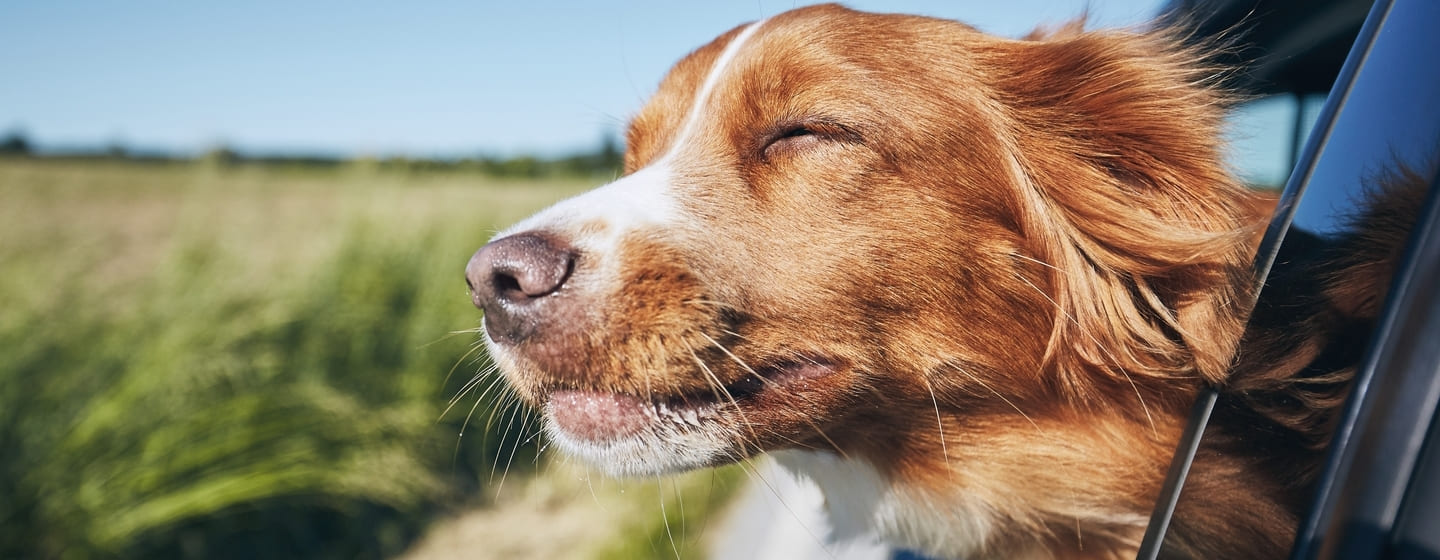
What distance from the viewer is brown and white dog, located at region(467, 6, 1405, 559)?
5.13 feet

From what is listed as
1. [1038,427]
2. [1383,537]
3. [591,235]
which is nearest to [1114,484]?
[1038,427]

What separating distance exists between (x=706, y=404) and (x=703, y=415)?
21 mm

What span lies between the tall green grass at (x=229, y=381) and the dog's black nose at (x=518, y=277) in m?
1.29

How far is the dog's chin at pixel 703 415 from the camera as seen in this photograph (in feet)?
5.28

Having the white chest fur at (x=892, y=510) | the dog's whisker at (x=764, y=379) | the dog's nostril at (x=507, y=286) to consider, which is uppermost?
the dog's nostril at (x=507, y=286)

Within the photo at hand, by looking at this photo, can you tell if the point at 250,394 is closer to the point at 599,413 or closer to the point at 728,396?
the point at 599,413

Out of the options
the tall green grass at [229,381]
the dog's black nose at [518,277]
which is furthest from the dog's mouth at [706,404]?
the tall green grass at [229,381]

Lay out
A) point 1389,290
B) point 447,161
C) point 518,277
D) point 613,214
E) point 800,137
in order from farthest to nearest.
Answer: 1. point 447,161
2. point 800,137
3. point 613,214
4. point 518,277
5. point 1389,290

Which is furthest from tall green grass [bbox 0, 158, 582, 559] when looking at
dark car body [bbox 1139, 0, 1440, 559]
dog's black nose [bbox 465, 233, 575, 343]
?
dark car body [bbox 1139, 0, 1440, 559]

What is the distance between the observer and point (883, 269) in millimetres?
1631

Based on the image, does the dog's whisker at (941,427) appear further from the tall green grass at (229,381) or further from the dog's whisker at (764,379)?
the tall green grass at (229,381)

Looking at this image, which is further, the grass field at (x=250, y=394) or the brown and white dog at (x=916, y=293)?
the grass field at (x=250, y=394)

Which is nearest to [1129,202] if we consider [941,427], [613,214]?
[941,427]

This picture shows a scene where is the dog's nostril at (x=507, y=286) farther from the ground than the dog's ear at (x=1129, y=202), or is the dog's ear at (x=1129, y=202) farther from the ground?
the dog's ear at (x=1129, y=202)
